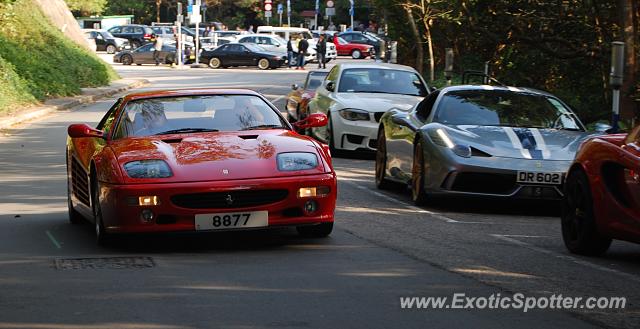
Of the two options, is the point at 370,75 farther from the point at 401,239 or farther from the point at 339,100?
the point at 401,239

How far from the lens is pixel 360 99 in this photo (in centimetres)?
1986

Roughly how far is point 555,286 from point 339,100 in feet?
39.0

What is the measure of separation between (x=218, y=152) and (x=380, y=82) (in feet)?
35.4

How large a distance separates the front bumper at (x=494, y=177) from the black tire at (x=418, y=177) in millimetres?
482

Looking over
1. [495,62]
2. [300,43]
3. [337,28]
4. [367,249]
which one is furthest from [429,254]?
[337,28]

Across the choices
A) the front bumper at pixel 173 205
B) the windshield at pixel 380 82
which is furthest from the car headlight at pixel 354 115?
the front bumper at pixel 173 205

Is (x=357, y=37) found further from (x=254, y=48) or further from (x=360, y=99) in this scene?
(x=360, y=99)

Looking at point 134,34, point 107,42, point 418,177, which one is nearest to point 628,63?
point 418,177

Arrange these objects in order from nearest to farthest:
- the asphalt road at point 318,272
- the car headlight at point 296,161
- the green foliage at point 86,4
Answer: the asphalt road at point 318,272 < the car headlight at point 296,161 < the green foliage at point 86,4

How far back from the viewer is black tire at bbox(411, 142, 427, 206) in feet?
42.9

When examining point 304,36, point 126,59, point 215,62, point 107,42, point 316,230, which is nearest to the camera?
point 316,230

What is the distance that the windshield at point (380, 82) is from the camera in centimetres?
2047

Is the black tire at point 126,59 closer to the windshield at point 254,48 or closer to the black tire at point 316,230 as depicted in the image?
the windshield at point 254,48

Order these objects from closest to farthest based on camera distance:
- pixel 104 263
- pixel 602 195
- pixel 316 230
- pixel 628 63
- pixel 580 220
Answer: pixel 104 263 → pixel 602 195 → pixel 580 220 → pixel 316 230 → pixel 628 63
